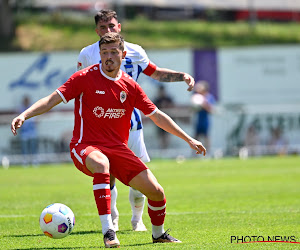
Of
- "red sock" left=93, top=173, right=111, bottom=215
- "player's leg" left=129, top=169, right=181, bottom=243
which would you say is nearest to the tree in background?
"player's leg" left=129, top=169, right=181, bottom=243

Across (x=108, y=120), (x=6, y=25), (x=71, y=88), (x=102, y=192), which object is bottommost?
(x=102, y=192)

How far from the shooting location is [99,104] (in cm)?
700

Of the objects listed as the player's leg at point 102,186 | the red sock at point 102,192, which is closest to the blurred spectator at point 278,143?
the player's leg at point 102,186

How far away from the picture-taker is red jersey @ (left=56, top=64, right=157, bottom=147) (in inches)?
276

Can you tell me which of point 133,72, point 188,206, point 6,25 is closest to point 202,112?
point 188,206

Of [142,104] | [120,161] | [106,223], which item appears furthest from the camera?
[142,104]

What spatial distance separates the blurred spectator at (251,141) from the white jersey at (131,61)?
1526 centimetres

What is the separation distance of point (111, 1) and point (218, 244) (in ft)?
99.1

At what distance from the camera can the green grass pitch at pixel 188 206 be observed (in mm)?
7336

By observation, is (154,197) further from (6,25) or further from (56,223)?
(6,25)

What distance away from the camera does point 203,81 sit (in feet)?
84.7

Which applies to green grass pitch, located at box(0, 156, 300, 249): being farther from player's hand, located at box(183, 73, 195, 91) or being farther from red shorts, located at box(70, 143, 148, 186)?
player's hand, located at box(183, 73, 195, 91)

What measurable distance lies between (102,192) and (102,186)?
6cm

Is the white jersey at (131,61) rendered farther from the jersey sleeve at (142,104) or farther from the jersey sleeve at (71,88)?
the jersey sleeve at (71,88)
